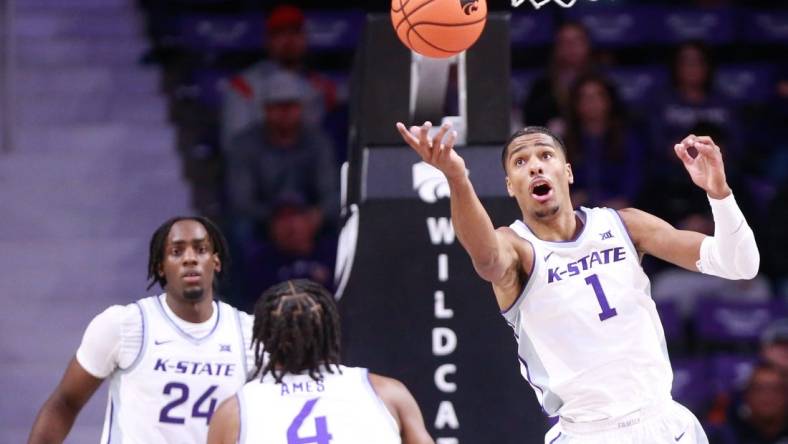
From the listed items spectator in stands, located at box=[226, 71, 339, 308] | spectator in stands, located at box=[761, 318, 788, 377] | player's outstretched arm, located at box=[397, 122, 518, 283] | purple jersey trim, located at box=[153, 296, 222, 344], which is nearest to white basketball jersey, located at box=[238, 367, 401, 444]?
player's outstretched arm, located at box=[397, 122, 518, 283]

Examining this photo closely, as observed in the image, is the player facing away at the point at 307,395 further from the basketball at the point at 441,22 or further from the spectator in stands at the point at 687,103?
the spectator in stands at the point at 687,103

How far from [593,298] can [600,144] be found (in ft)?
14.8

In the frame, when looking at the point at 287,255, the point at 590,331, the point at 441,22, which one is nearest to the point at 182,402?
the point at 590,331

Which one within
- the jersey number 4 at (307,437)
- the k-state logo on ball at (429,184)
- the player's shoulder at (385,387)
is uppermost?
the k-state logo on ball at (429,184)

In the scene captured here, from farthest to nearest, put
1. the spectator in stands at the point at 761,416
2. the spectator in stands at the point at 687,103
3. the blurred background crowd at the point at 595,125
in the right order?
the spectator in stands at the point at 687,103, the blurred background crowd at the point at 595,125, the spectator in stands at the point at 761,416

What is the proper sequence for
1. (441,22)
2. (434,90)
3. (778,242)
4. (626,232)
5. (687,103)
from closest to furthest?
(626,232) < (441,22) < (434,90) < (778,242) < (687,103)

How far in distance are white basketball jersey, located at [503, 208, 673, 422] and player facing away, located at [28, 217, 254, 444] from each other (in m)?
1.31

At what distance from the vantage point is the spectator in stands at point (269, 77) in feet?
32.4

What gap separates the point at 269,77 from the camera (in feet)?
32.6

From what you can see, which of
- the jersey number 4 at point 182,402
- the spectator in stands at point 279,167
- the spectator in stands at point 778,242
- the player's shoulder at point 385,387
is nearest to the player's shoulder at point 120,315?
the jersey number 4 at point 182,402

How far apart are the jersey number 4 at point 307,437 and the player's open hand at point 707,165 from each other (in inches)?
59.3

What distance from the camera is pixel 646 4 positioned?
11289 millimetres

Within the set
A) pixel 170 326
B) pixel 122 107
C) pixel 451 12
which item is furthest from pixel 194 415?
pixel 122 107

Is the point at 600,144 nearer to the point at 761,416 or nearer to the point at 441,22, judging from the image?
the point at 761,416
